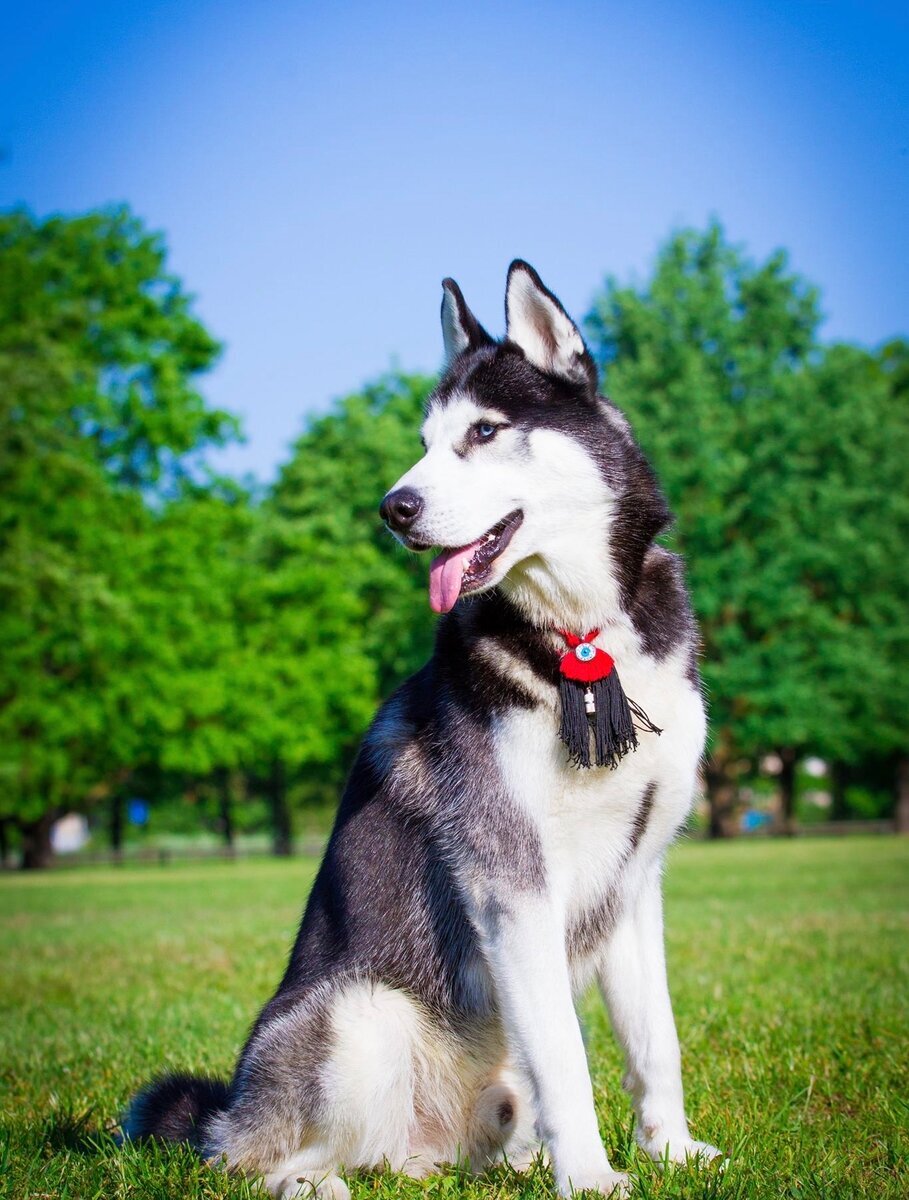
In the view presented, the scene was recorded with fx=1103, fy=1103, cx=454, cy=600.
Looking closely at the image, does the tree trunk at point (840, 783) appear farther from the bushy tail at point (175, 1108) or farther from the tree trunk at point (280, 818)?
the bushy tail at point (175, 1108)

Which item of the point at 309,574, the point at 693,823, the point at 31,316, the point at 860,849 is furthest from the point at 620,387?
the point at 693,823

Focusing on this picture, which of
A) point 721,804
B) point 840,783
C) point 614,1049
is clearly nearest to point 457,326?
point 614,1049

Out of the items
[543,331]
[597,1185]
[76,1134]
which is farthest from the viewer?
[76,1134]

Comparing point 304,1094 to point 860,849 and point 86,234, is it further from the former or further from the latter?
point 86,234

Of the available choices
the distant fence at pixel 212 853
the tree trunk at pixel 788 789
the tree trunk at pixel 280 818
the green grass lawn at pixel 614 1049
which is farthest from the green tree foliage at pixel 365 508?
the green grass lawn at pixel 614 1049

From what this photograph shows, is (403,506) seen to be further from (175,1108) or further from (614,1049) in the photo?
(614,1049)

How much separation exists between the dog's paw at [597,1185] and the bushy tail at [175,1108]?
124cm

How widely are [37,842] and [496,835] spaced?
35824 mm

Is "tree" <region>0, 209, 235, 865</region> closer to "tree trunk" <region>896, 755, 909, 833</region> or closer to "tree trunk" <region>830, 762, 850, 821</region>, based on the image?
"tree trunk" <region>896, 755, 909, 833</region>

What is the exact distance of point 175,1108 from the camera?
3859 mm

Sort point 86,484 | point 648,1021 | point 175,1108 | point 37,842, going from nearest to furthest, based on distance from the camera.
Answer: point 648,1021 → point 175,1108 → point 86,484 → point 37,842

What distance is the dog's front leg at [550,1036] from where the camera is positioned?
312cm

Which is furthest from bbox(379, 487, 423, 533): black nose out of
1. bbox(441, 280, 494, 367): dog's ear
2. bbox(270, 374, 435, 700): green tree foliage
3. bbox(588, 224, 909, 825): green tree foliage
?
bbox(270, 374, 435, 700): green tree foliage

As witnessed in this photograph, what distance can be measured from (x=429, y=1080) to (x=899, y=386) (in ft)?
150
